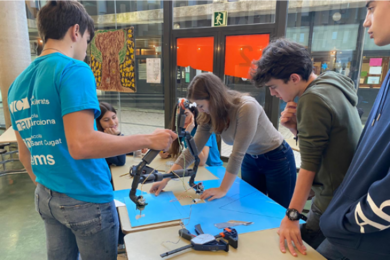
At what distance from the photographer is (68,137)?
2.65 feet

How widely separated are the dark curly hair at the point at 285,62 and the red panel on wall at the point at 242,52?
217cm

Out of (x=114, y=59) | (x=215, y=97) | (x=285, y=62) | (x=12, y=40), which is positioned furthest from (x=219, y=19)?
(x=12, y=40)

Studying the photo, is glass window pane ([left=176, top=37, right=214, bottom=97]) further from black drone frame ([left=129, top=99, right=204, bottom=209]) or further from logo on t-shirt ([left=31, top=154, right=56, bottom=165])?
logo on t-shirt ([left=31, top=154, right=56, bottom=165])

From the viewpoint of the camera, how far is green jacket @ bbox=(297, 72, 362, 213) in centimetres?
94

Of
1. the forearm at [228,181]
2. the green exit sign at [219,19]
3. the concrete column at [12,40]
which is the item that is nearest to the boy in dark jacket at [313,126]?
the forearm at [228,181]

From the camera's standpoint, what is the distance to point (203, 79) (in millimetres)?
1556

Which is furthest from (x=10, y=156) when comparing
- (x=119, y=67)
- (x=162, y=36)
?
(x=162, y=36)

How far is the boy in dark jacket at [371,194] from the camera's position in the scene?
24.7 inches

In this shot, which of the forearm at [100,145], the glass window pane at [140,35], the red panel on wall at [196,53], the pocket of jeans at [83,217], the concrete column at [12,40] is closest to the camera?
the forearm at [100,145]

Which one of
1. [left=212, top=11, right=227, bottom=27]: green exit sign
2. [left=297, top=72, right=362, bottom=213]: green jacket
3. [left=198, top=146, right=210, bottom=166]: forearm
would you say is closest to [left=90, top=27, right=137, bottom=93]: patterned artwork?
[left=212, top=11, right=227, bottom=27]: green exit sign

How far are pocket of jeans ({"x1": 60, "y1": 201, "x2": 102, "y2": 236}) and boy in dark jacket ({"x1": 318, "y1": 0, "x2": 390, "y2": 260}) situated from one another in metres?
0.80

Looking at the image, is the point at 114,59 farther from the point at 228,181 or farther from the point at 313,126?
the point at 313,126

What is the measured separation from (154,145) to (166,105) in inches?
122

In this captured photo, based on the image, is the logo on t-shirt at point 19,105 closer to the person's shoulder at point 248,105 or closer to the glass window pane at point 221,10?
the person's shoulder at point 248,105
